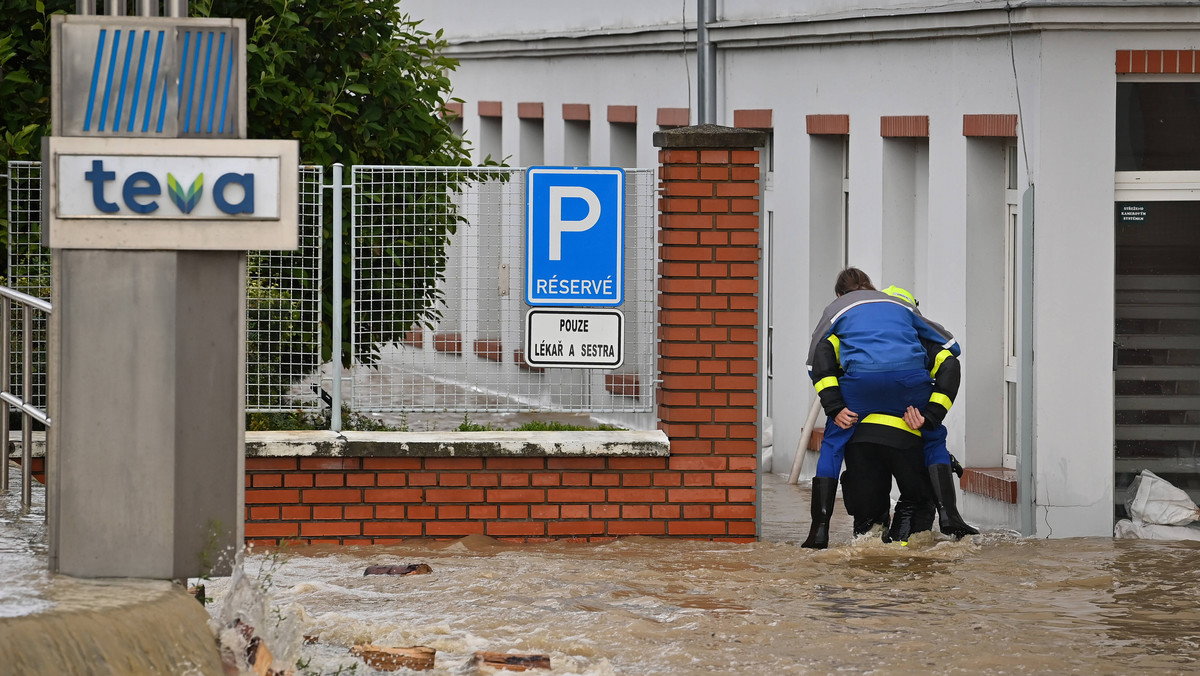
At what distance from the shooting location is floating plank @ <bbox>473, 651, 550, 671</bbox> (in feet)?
23.0

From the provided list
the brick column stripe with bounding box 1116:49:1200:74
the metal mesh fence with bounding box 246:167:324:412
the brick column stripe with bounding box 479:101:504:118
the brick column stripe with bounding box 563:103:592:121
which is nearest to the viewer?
the metal mesh fence with bounding box 246:167:324:412

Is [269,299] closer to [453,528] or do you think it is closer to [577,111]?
[453,528]

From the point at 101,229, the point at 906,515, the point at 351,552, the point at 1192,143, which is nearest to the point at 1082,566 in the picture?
the point at 906,515

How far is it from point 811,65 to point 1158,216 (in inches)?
148

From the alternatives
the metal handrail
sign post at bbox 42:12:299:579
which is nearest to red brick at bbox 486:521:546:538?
the metal handrail

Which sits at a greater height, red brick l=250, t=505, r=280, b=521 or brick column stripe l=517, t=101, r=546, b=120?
brick column stripe l=517, t=101, r=546, b=120

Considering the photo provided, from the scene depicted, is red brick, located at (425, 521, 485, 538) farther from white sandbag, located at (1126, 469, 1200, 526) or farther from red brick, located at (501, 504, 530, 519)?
white sandbag, located at (1126, 469, 1200, 526)

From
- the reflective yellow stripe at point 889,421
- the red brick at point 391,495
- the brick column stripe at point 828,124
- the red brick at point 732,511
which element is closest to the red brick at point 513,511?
the red brick at point 391,495

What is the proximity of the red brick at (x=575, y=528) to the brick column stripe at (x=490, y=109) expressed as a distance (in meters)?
11.9

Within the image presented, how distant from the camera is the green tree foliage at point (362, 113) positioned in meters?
10.4

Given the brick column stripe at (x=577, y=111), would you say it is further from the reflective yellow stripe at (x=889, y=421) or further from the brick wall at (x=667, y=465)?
the reflective yellow stripe at (x=889, y=421)

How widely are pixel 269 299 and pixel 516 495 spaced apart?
1.68m

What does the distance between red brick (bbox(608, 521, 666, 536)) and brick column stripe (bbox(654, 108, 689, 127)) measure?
22.5 feet

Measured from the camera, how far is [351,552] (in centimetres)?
977
